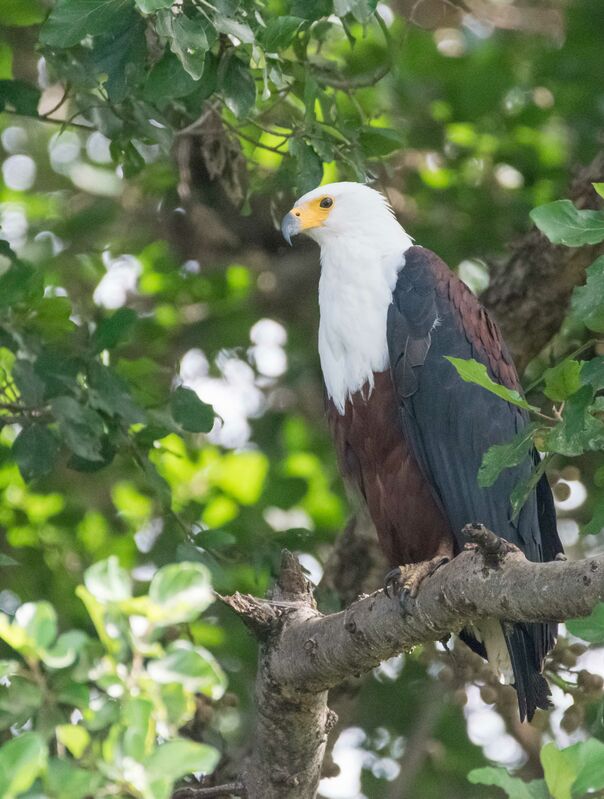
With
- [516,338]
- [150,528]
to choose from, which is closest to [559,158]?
[516,338]

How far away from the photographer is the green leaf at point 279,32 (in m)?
3.26

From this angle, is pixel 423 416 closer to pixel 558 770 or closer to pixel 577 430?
pixel 577 430

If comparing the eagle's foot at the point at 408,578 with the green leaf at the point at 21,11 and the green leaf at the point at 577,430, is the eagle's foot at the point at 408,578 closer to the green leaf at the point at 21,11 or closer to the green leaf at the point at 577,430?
the green leaf at the point at 577,430

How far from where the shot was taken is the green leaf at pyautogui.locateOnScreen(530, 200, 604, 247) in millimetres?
2750

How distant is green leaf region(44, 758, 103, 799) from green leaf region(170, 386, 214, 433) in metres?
2.24

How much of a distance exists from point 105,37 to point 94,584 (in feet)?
6.64

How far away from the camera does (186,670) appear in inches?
72.1

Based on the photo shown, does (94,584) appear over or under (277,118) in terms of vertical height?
over

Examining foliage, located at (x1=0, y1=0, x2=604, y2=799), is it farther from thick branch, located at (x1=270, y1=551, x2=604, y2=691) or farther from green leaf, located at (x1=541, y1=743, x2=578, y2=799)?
green leaf, located at (x1=541, y1=743, x2=578, y2=799)

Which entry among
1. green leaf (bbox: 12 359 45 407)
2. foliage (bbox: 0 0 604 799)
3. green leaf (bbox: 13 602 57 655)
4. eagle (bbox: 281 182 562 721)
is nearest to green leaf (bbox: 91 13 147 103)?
foliage (bbox: 0 0 604 799)

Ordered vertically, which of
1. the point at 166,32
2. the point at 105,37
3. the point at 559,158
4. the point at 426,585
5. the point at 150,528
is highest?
the point at 166,32

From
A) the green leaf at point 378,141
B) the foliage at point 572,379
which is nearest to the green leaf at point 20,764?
the foliage at point 572,379

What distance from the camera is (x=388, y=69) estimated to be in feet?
13.9

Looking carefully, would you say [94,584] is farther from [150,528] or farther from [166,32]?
[150,528]
